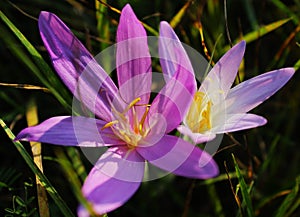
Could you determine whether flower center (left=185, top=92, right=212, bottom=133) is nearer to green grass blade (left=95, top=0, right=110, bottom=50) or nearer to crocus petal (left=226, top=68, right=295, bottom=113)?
crocus petal (left=226, top=68, right=295, bottom=113)

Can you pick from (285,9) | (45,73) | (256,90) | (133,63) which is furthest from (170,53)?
(285,9)

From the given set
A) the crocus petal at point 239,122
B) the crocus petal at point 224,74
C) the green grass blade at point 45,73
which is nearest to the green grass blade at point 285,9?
the crocus petal at point 224,74

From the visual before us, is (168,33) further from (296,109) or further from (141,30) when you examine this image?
(296,109)

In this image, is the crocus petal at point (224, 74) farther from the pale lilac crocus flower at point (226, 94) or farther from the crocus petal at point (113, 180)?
the crocus petal at point (113, 180)

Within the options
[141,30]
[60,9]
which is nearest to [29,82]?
[60,9]

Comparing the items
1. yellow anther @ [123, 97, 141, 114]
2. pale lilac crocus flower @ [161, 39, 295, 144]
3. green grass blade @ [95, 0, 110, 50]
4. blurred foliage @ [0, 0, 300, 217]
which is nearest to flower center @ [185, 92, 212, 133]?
pale lilac crocus flower @ [161, 39, 295, 144]

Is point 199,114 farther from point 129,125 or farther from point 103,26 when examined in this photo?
point 103,26
